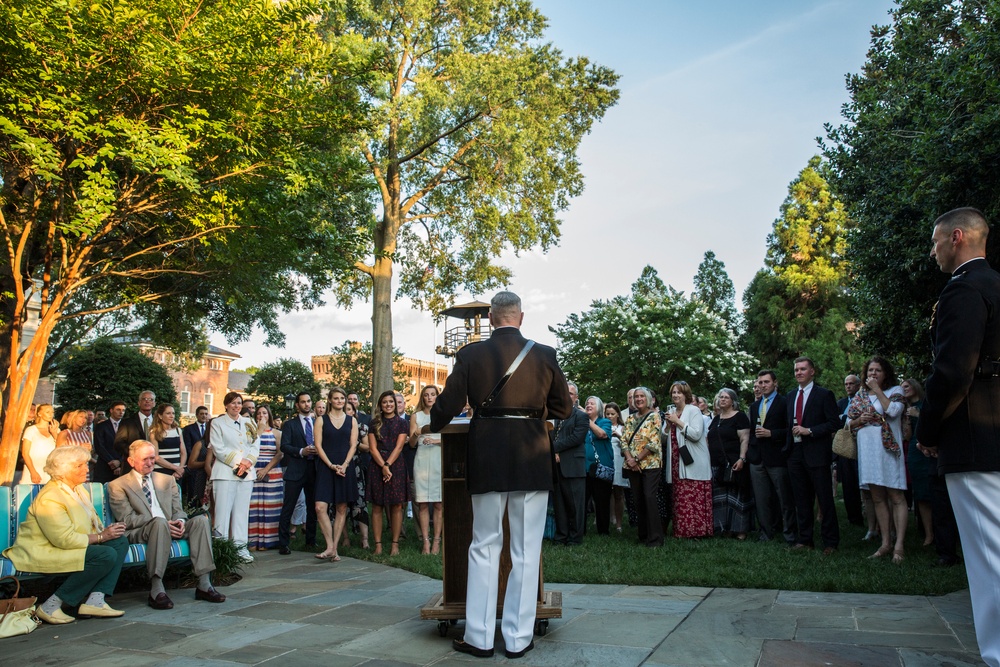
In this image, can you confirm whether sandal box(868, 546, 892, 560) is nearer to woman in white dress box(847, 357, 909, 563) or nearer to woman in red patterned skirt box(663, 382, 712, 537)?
woman in white dress box(847, 357, 909, 563)

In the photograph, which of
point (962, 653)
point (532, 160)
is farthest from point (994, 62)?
point (532, 160)

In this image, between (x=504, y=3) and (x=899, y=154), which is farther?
(x=504, y=3)

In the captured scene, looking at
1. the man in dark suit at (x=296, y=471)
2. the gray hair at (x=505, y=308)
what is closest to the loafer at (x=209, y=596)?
the man in dark suit at (x=296, y=471)

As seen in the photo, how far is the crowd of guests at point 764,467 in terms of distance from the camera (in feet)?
25.9

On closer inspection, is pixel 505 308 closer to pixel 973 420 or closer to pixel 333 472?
pixel 973 420

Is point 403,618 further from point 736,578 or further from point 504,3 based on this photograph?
point 504,3

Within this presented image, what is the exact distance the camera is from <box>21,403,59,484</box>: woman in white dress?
10.9 metres

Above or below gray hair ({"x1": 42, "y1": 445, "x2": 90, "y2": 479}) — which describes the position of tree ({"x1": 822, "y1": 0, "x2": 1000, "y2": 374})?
above

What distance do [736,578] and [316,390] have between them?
119ft

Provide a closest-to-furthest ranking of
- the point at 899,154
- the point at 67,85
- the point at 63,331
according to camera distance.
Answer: the point at 67,85 < the point at 899,154 < the point at 63,331

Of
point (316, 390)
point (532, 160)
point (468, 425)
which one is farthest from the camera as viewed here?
point (316, 390)

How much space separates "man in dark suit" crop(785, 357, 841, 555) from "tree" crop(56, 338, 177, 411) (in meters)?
27.0

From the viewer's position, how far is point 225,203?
11.3 metres

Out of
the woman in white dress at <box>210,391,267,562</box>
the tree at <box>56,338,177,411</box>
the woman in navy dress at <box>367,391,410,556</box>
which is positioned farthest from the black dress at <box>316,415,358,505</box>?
the tree at <box>56,338,177,411</box>
